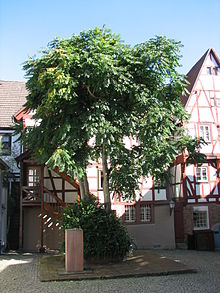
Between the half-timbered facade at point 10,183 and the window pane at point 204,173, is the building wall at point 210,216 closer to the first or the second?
the window pane at point 204,173

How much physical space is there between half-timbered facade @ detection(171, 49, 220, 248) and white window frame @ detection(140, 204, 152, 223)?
1973 millimetres

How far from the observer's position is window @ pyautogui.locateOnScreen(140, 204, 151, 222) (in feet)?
65.7

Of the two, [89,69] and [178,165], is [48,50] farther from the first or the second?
[178,165]

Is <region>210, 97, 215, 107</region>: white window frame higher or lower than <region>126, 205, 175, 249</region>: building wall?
higher

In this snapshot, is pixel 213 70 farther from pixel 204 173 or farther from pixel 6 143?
pixel 6 143

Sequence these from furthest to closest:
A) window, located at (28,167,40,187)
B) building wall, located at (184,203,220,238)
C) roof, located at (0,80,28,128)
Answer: roof, located at (0,80,28,128)
building wall, located at (184,203,220,238)
window, located at (28,167,40,187)

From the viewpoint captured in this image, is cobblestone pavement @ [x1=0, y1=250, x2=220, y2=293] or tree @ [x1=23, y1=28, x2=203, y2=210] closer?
cobblestone pavement @ [x1=0, y1=250, x2=220, y2=293]

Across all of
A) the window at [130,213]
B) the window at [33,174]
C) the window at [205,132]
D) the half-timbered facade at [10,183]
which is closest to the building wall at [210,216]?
the window at [130,213]

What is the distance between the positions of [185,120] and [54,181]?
8.56 metres

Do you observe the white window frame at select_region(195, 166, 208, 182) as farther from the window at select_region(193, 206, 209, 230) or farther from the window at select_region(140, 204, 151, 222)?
the window at select_region(140, 204, 151, 222)

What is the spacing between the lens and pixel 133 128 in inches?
514

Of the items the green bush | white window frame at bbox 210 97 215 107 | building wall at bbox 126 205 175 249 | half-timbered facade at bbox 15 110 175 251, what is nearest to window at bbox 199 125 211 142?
white window frame at bbox 210 97 215 107

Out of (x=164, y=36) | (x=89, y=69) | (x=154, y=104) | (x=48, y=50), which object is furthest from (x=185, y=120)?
(x=48, y=50)

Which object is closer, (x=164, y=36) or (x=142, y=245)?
(x=164, y=36)
